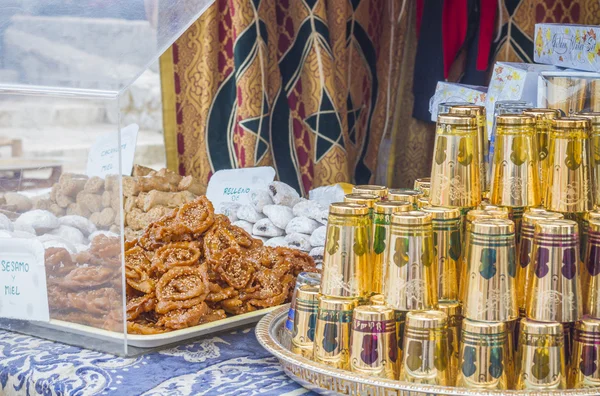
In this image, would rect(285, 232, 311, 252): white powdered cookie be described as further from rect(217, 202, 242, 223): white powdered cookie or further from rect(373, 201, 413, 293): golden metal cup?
rect(373, 201, 413, 293): golden metal cup

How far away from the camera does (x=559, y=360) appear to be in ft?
3.33

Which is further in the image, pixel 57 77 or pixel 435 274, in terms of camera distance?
pixel 57 77

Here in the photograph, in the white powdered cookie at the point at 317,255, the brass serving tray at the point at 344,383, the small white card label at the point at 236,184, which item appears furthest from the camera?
the small white card label at the point at 236,184

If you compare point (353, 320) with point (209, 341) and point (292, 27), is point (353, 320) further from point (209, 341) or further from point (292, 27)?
point (292, 27)

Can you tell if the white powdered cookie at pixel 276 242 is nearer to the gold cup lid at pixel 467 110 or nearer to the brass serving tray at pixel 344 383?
the brass serving tray at pixel 344 383

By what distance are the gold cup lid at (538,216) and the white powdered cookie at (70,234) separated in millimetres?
708

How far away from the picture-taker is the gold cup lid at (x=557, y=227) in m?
1.01

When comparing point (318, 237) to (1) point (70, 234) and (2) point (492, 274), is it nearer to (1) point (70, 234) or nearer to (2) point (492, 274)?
(1) point (70, 234)

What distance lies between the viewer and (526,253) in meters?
1.07

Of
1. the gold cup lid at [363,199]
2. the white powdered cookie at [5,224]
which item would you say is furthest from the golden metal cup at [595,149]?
the white powdered cookie at [5,224]

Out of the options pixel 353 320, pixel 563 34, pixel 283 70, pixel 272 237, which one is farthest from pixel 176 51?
pixel 353 320

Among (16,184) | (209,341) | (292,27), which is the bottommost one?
(209,341)

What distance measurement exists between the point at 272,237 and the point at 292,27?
1.11 m

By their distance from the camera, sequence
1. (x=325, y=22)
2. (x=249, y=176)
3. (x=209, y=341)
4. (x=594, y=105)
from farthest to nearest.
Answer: (x=325, y=22) < (x=249, y=176) < (x=594, y=105) < (x=209, y=341)
